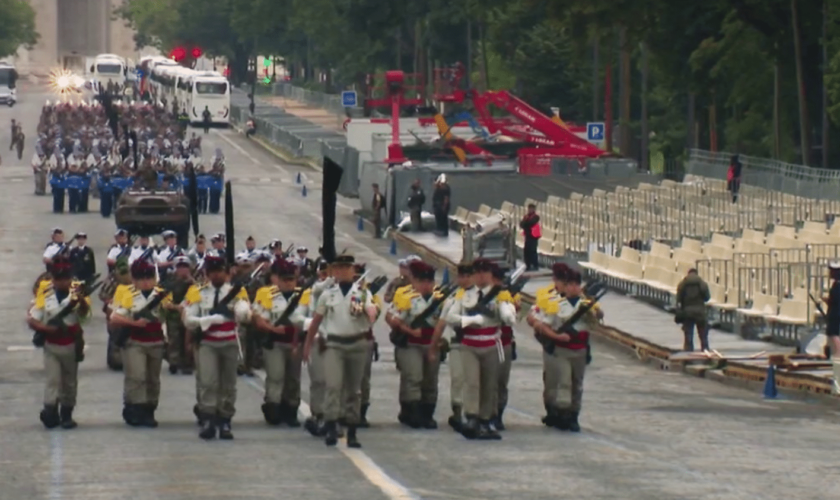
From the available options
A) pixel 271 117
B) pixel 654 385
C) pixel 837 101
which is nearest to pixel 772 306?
pixel 654 385

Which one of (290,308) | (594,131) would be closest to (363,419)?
(290,308)

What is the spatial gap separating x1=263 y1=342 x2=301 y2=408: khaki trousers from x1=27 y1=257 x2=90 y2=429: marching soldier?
180cm

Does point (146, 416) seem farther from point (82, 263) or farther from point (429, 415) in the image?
point (82, 263)

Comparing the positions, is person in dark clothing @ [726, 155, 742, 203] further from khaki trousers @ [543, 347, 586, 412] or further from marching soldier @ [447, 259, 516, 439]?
marching soldier @ [447, 259, 516, 439]

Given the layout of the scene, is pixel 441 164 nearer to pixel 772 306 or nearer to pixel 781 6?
pixel 781 6

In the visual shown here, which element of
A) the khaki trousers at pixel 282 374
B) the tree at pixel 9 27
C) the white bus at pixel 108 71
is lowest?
the khaki trousers at pixel 282 374

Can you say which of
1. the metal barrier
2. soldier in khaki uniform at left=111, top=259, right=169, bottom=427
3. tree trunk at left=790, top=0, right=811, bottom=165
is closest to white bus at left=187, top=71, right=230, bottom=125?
the metal barrier

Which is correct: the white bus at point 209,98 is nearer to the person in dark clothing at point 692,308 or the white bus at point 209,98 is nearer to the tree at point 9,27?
the tree at point 9,27

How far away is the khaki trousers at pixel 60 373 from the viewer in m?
22.5

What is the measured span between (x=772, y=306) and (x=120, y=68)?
121 m

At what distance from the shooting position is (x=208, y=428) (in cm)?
2155

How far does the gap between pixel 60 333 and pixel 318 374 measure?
2.63m

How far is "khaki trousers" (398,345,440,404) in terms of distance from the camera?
2256 cm

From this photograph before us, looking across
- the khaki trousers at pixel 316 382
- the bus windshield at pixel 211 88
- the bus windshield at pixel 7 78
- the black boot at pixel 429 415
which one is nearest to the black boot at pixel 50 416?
the khaki trousers at pixel 316 382
